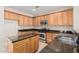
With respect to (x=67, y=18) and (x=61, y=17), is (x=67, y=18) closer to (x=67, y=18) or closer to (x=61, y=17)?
(x=67, y=18)

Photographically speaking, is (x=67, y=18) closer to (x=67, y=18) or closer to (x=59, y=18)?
(x=67, y=18)

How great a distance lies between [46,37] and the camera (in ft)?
6.98

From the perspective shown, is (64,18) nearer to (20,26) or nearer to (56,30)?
(56,30)

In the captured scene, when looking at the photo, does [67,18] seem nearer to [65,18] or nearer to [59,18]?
[65,18]

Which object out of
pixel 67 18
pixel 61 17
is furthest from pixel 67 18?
pixel 61 17

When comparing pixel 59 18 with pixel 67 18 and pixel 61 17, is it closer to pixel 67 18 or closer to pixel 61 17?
pixel 61 17

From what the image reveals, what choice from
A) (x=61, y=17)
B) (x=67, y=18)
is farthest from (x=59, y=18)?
(x=67, y=18)
